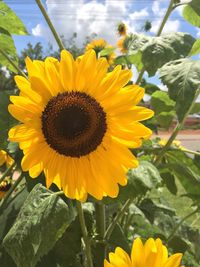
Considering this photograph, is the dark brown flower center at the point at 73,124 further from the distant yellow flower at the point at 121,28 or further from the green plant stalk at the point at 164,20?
the distant yellow flower at the point at 121,28

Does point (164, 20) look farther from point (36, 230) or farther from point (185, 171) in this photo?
point (36, 230)

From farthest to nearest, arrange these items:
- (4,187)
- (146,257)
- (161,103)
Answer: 1. (4,187)
2. (161,103)
3. (146,257)

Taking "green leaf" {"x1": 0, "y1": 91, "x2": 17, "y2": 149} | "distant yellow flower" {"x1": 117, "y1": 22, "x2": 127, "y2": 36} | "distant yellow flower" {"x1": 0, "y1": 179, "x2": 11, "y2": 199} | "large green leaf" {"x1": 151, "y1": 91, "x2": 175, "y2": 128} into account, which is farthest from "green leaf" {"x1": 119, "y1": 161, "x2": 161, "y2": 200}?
"distant yellow flower" {"x1": 117, "y1": 22, "x2": 127, "y2": 36}

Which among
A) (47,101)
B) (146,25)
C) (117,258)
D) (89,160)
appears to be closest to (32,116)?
(47,101)

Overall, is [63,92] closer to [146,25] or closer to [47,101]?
[47,101]

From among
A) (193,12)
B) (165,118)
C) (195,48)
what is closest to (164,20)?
(193,12)

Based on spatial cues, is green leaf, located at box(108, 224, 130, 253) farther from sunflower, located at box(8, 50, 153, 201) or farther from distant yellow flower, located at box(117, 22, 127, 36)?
distant yellow flower, located at box(117, 22, 127, 36)
